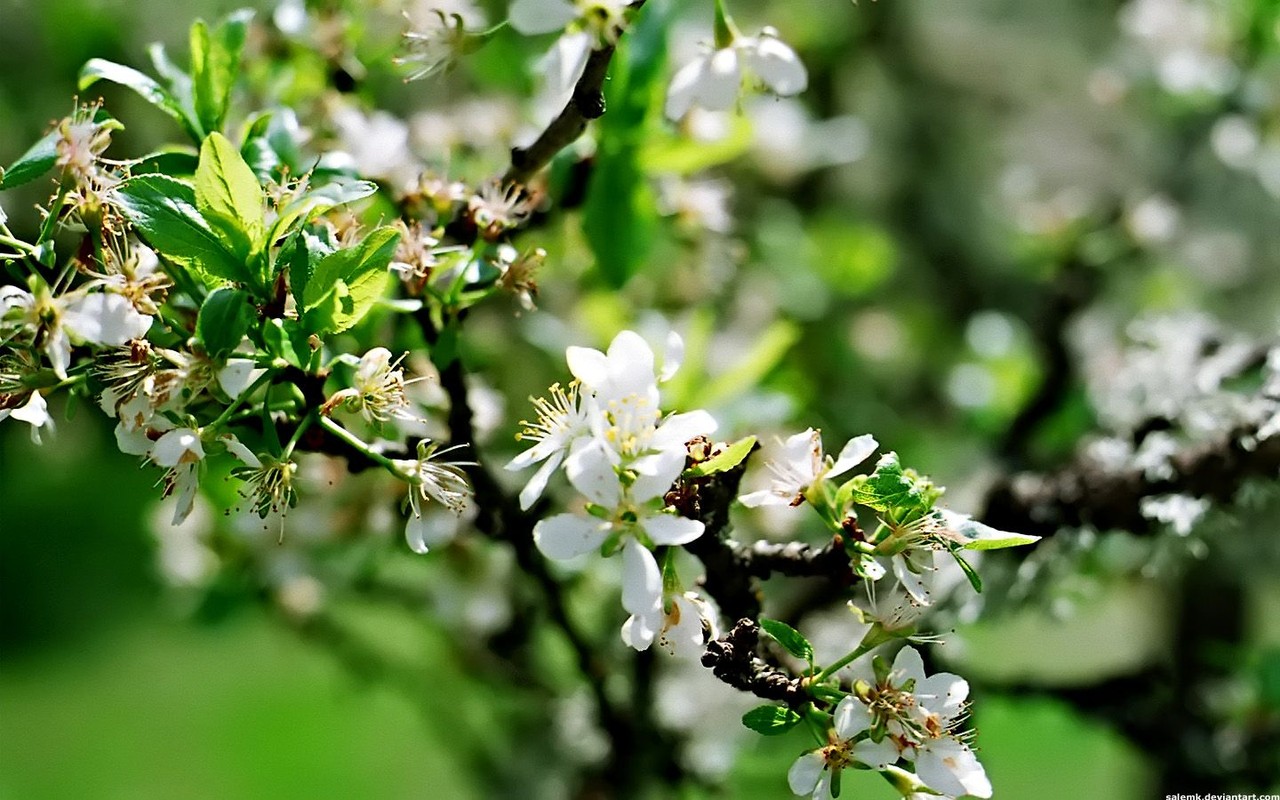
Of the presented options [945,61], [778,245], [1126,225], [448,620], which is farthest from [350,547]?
[945,61]

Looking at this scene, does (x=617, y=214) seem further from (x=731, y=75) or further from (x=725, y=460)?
(x=725, y=460)

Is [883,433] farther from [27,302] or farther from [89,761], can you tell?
[89,761]

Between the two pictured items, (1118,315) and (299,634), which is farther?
(1118,315)

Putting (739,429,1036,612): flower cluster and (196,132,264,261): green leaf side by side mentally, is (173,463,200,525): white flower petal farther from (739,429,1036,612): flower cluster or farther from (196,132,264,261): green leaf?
(739,429,1036,612): flower cluster

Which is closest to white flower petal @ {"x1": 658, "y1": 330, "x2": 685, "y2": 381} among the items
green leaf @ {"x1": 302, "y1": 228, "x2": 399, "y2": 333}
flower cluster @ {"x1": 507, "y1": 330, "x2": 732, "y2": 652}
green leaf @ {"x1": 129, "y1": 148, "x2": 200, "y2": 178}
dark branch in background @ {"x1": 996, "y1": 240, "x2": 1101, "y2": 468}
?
flower cluster @ {"x1": 507, "y1": 330, "x2": 732, "y2": 652}

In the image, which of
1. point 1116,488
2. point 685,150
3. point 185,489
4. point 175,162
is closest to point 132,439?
point 185,489
